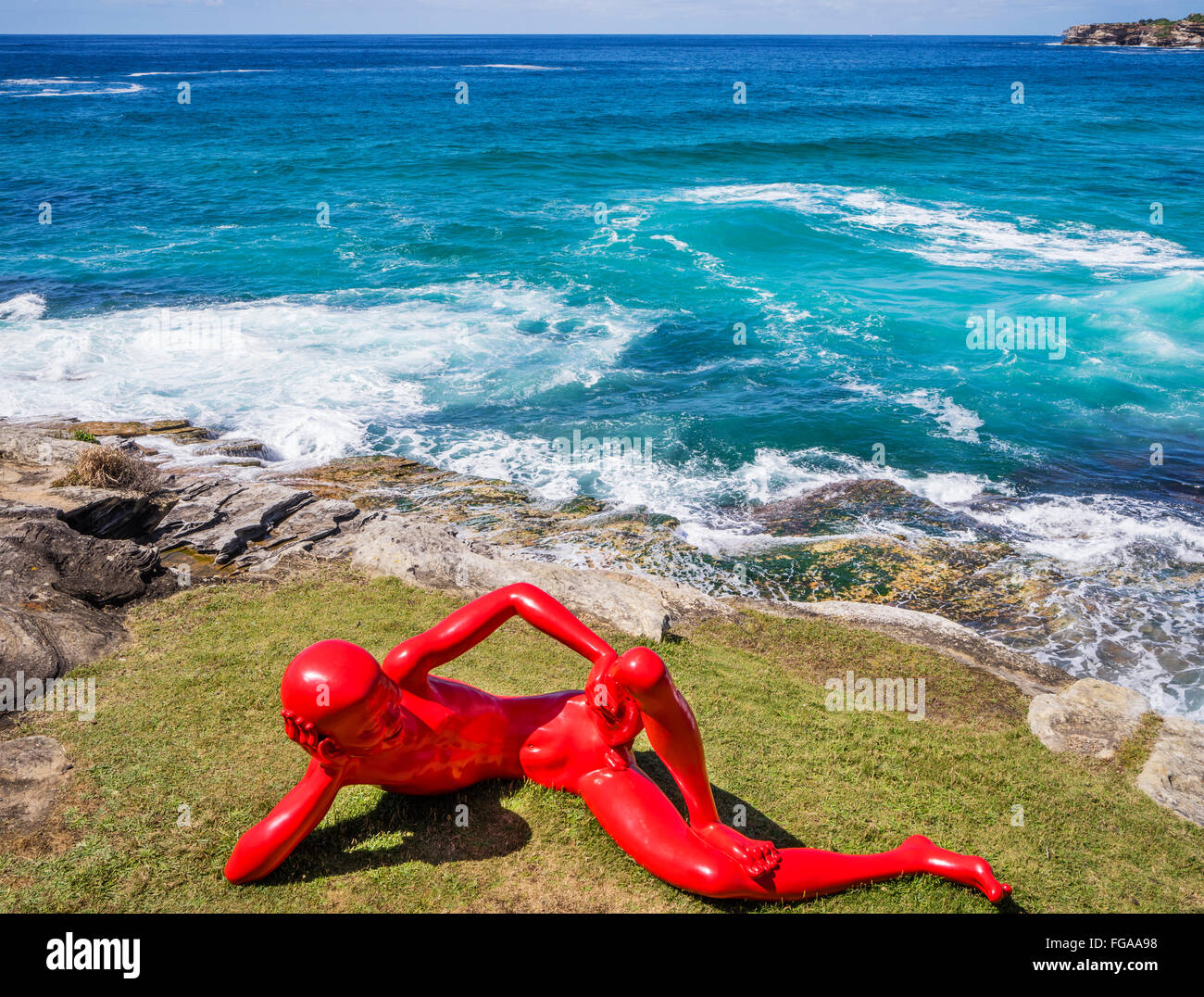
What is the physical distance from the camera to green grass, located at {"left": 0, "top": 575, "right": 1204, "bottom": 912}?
21.7 feet

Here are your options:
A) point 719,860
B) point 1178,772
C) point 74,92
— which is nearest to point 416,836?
point 719,860

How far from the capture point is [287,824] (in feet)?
20.0

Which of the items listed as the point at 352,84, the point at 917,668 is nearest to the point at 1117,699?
the point at 917,668

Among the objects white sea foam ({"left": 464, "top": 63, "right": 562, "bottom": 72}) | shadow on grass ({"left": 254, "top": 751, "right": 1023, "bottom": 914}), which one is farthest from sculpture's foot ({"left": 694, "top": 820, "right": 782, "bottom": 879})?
white sea foam ({"left": 464, "top": 63, "right": 562, "bottom": 72})

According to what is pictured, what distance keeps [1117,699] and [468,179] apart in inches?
1828

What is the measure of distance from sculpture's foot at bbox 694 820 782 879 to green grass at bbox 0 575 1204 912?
68cm

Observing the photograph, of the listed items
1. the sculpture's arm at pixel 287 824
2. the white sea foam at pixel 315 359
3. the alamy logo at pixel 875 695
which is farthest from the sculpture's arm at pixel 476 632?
the white sea foam at pixel 315 359

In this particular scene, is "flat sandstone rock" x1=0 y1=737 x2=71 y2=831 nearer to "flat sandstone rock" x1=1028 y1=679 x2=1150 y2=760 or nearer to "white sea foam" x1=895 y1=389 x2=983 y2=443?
"flat sandstone rock" x1=1028 y1=679 x2=1150 y2=760

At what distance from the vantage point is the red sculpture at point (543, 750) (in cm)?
561

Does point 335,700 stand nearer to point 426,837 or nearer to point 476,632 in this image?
point 476,632

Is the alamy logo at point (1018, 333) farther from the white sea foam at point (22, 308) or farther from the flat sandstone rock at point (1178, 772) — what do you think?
the white sea foam at point (22, 308)

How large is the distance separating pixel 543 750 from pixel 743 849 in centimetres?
194

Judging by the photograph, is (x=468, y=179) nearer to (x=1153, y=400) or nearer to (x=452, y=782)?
(x=1153, y=400)

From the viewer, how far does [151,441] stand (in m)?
19.2
